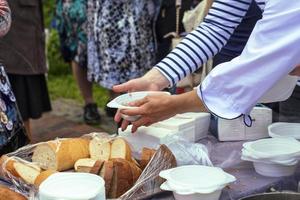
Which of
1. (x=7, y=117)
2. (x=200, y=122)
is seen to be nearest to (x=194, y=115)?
(x=200, y=122)

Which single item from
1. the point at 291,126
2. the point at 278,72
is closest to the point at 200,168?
the point at 278,72

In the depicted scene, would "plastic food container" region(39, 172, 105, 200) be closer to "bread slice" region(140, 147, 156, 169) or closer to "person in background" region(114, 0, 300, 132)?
"bread slice" region(140, 147, 156, 169)

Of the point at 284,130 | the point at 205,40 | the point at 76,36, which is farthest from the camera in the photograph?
the point at 76,36

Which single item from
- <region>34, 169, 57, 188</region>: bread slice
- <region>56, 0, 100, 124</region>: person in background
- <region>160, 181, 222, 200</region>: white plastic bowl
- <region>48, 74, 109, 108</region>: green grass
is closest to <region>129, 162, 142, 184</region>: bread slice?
<region>160, 181, 222, 200</region>: white plastic bowl

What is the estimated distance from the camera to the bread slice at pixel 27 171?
1532mm

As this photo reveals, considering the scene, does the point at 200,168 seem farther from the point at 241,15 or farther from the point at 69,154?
the point at 241,15

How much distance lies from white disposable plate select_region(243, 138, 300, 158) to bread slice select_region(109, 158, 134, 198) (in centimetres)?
37

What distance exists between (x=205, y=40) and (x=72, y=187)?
33.2 inches

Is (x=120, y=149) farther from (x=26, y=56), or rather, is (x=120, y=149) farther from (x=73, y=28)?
(x=73, y=28)

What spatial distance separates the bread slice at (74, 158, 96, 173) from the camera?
61.7 inches

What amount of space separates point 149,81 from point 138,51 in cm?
201

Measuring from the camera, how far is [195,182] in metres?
1.43

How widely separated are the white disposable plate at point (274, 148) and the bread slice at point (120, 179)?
1.23 ft

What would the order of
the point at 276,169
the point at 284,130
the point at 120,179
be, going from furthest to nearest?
the point at 284,130, the point at 276,169, the point at 120,179
